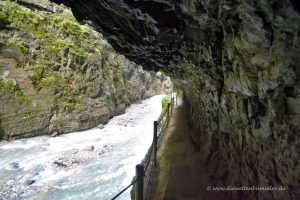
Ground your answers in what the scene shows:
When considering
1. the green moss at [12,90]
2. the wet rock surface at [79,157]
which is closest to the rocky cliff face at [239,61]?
the wet rock surface at [79,157]

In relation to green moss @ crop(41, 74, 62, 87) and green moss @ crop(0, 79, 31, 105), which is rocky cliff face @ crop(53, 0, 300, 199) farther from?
green moss @ crop(41, 74, 62, 87)

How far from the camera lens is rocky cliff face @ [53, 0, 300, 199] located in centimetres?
258

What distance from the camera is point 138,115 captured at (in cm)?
2962

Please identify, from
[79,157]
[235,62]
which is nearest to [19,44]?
[79,157]

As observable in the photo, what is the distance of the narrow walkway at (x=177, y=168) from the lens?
629 centimetres

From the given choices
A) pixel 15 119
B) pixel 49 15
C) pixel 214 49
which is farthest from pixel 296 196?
pixel 49 15

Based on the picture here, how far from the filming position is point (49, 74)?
2242cm

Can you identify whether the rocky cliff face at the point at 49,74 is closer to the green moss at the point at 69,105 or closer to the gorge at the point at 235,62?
the green moss at the point at 69,105

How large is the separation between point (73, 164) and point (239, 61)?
13915 mm

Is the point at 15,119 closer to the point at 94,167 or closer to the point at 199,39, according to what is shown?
the point at 94,167

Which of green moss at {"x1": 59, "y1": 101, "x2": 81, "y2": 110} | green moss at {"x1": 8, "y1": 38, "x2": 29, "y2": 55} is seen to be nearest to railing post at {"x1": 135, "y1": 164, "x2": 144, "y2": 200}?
green moss at {"x1": 59, "y1": 101, "x2": 81, "y2": 110}

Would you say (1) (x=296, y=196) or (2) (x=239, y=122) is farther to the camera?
(2) (x=239, y=122)

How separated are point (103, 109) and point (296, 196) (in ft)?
77.2

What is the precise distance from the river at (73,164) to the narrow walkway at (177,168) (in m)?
4.02
